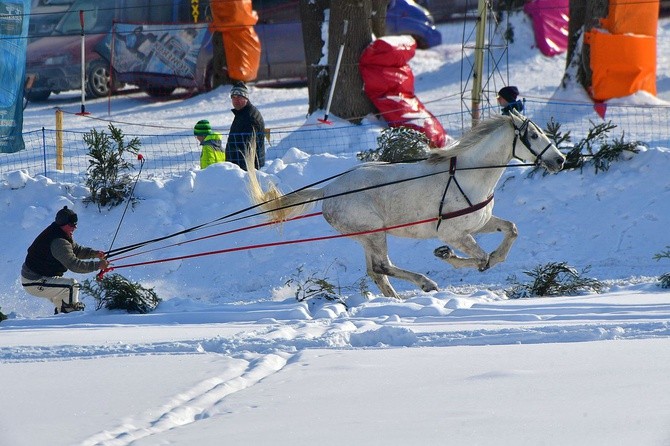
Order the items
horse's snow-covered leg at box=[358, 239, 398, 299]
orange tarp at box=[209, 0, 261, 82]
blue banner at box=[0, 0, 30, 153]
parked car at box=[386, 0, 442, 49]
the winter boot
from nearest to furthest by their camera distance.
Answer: horse's snow-covered leg at box=[358, 239, 398, 299]
the winter boot
blue banner at box=[0, 0, 30, 153]
orange tarp at box=[209, 0, 261, 82]
parked car at box=[386, 0, 442, 49]

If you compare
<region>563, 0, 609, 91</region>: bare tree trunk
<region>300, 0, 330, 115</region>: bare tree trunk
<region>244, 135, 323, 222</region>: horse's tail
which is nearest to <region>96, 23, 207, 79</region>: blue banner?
<region>300, 0, 330, 115</region>: bare tree trunk

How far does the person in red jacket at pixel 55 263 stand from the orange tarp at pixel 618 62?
8.47m

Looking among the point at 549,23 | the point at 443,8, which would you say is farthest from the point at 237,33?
the point at 443,8

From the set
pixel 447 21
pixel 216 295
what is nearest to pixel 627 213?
pixel 216 295

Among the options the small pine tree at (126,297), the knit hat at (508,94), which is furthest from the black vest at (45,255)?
the knit hat at (508,94)

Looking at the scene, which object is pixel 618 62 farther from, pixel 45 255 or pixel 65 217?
pixel 45 255

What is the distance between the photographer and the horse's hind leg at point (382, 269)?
969 centimetres

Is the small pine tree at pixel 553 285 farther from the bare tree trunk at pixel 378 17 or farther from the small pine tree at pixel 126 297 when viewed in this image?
the bare tree trunk at pixel 378 17

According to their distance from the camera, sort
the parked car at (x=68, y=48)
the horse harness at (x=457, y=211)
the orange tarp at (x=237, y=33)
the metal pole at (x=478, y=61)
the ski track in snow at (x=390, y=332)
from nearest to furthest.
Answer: the ski track in snow at (x=390, y=332) → the horse harness at (x=457, y=211) → the metal pole at (x=478, y=61) → the orange tarp at (x=237, y=33) → the parked car at (x=68, y=48)

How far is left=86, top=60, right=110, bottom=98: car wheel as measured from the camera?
19.6 metres

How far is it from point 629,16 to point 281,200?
7601 millimetres

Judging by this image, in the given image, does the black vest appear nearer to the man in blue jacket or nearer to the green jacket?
the man in blue jacket

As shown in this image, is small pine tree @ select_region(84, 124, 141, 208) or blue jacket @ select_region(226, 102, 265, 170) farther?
blue jacket @ select_region(226, 102, 265, 170)

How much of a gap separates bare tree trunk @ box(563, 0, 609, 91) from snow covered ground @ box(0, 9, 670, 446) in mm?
4047
